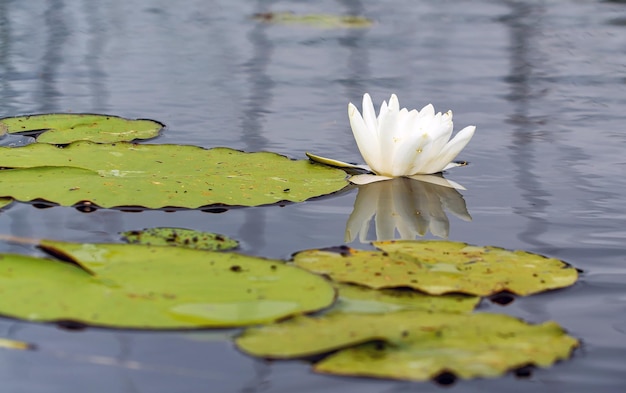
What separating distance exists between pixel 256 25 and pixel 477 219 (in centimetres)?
373

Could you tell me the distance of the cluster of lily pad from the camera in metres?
1.58

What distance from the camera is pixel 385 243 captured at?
2174mm

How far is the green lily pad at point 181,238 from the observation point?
2102 millimetres

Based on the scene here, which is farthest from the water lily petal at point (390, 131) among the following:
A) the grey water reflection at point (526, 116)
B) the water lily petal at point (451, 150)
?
the grey water reflection at point (526, 116)

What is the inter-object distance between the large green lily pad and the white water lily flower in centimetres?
90

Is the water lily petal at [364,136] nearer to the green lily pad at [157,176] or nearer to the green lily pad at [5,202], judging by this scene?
the green lily pad at [157,176]

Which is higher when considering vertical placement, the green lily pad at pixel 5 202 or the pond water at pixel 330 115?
the green lily pad at pixel 5 202

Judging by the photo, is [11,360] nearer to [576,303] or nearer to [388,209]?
[576,303]

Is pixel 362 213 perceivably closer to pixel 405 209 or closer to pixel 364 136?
pixel 405 209

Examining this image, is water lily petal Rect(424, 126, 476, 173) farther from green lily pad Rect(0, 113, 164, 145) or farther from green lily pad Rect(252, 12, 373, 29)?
green lily pad Rect(252, 12, 373, 29)

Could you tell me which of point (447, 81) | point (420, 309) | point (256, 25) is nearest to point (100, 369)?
point (420, 309)

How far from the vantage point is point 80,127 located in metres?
3.22

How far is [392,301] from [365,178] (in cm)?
103

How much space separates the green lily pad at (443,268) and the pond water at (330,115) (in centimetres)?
5
